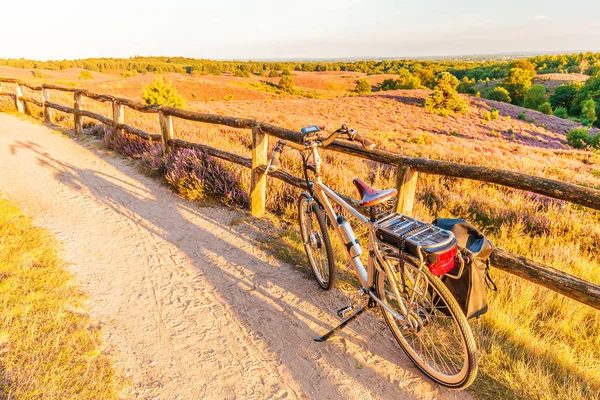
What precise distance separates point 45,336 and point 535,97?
6875cm

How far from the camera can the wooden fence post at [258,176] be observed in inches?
205

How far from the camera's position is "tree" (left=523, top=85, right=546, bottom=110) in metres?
55.5

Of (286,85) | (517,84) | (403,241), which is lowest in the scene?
(403,241)

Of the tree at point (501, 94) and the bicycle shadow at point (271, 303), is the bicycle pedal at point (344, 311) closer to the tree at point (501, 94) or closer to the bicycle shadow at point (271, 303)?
the bicycle shadow at point (271, 303)

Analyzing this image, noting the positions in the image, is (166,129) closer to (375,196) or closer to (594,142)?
(375,196)

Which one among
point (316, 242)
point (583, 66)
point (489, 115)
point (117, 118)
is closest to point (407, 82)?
point (489, 115)

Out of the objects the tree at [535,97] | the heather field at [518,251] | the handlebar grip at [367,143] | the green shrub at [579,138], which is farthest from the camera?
the tree at [535,97]

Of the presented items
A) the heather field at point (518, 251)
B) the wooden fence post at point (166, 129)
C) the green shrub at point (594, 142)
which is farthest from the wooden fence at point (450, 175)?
the green shrub at point (594, 142)

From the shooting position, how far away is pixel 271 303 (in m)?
3.44

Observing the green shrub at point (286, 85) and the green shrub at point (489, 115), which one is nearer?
the green shrub at point (489, 115)

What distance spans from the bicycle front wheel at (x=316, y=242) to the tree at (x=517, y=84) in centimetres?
7159

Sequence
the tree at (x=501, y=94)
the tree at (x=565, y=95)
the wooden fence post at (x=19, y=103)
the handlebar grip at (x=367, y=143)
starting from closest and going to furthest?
the handlebar grip at (x=367, y=143) → the wooden fence post at (x=19, y=103) → the tree at (x=565, y=95) → the tree at (x=501, y=94)

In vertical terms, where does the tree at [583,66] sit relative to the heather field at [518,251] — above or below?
above

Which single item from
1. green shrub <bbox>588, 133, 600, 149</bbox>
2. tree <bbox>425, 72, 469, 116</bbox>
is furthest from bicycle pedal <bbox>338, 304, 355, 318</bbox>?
tree <bbox>425, 72, 469, 116</bbox>
